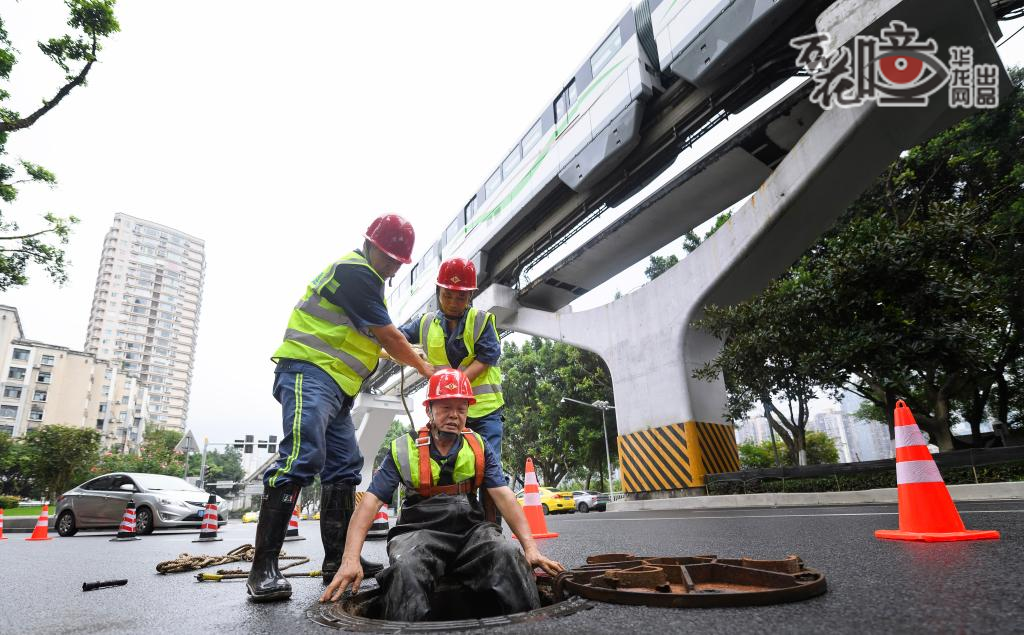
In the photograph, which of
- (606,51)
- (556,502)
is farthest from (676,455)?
(556,502)

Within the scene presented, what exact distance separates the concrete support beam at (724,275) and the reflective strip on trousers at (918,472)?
6.49m

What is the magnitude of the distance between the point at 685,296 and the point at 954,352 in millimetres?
4500

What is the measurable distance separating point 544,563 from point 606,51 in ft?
36.1

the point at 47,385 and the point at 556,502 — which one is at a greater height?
the point at 47,385

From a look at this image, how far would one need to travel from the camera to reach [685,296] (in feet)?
36.8

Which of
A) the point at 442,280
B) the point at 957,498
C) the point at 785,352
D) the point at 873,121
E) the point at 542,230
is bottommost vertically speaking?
the point at 957,498

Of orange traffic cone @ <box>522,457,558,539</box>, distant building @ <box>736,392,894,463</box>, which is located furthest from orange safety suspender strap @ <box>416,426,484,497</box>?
distant building @ <box>736,392,894,463</box>

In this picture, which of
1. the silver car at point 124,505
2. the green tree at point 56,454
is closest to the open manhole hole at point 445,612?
A: the silver car at point 124,505

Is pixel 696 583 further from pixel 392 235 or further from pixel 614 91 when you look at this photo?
pixel 614 91

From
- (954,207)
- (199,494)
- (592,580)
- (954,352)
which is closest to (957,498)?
(954,352)

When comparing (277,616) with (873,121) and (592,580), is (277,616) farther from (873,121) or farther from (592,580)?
(873,121)

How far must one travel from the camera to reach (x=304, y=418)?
2.36 m

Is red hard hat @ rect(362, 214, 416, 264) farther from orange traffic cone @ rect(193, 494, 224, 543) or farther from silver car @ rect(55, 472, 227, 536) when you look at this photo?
silver car @ rect(55, 472, 227, 536)

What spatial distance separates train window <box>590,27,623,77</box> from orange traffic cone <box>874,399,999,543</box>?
925 centimetres
